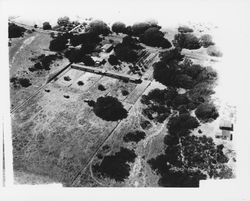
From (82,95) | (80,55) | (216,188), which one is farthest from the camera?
(80,55)

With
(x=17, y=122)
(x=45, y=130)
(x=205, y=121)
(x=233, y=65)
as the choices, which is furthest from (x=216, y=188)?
(x=17, y=122)

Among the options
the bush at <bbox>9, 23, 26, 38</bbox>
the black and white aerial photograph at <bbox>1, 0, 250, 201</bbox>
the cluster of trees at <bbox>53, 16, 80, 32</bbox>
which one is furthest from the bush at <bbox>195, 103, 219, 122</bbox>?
the bush at <bbox>9, 23, 26, 38</bbox>

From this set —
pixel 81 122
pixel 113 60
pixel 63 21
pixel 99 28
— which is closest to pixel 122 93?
pixel 113 60

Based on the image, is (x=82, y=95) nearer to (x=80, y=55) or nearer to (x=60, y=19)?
(x=80, y=55)

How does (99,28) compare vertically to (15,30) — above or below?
below

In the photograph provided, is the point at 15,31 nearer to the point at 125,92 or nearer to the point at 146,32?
the point at 125,92

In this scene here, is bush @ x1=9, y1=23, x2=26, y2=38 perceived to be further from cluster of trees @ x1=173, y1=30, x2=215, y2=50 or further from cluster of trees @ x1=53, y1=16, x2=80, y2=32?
cluster of trees @ x1=173, y1=30, x2=215, y2=50
